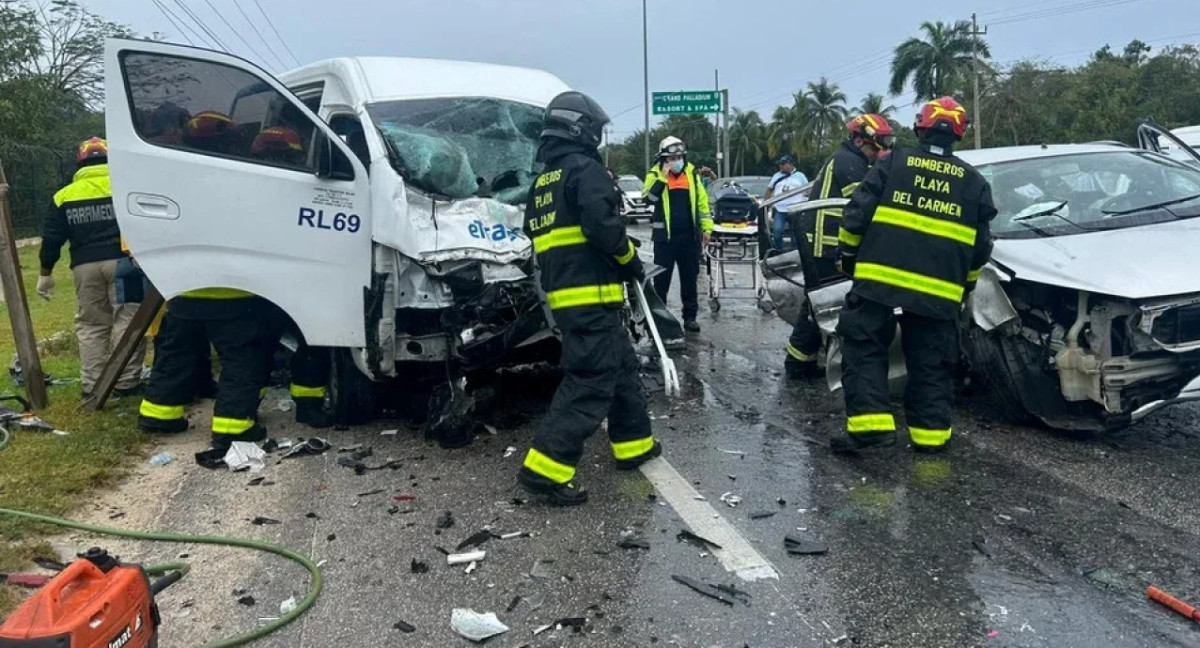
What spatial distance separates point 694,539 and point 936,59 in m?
53.0

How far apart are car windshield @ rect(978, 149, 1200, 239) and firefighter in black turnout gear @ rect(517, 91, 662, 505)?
2566 mm

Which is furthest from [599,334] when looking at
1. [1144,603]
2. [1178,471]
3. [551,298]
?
[1178,471]

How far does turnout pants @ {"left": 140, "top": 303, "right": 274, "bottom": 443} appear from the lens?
5504mm

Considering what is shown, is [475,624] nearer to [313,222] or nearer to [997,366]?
[313,222]

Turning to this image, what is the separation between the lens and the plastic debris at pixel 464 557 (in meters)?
3.83

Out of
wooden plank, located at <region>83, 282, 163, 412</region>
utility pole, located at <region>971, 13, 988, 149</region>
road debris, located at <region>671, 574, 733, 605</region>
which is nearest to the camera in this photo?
road debris, located at <region>671, 574, 733, 605</region>

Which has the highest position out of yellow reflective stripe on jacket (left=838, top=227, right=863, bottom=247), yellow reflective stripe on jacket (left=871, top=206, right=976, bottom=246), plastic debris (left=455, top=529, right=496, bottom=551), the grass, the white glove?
yellow reflective stripe on jacket (left=871, top=206, right=976, bottom=246)

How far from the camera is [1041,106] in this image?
4184 centimetres

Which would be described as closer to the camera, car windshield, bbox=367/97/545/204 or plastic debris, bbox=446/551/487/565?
plastic debris, bbox=446/551/487/565

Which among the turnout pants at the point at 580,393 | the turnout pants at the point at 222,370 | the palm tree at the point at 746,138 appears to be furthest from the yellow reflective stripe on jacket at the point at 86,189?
the palm tree at the point at 746,138

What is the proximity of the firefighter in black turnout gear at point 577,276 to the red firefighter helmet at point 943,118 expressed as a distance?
5.68ft

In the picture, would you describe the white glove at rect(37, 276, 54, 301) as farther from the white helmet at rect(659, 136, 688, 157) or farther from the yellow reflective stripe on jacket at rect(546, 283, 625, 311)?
the white helmet at rect(659, 136, 688, 157)

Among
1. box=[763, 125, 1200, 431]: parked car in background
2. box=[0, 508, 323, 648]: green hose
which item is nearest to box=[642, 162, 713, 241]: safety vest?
box=[763, 125, 1200, 431]: parked car in background

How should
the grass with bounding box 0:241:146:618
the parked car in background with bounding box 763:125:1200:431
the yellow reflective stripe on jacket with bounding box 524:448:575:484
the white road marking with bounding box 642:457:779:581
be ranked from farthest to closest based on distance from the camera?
the parked car in background with bounding box 763:125:1200:431
the yellow reflective stripe on jacket with bounding box 524:448:575:484
the grass with bounding box 0:241:146:618
the white road marking with bounding box 642:457:779:581
